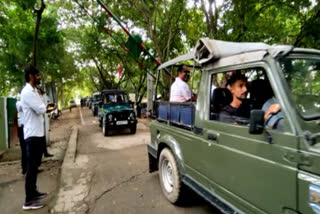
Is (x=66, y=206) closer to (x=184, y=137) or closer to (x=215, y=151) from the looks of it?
(x=184, y=137)

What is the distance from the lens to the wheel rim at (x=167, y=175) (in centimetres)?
387

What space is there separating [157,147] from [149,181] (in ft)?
2.96

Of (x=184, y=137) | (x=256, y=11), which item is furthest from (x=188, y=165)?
(x=256, y=11)

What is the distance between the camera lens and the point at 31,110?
3.69 meters

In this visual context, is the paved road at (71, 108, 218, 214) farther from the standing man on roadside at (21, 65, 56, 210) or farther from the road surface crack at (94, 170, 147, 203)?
the standing man on roadside at (21, 65, 56, 210)

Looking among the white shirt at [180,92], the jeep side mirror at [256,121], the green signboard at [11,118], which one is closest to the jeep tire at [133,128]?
the green signboard at [11,118]

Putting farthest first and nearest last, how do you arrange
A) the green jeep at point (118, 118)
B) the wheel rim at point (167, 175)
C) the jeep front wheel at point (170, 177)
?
the green jeep at point (118, 118) → the wheel rim at point (167, 175) → the jeep front wheel at point (170, 177)

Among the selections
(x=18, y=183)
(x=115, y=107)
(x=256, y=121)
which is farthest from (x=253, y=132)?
(x=115, y=107)

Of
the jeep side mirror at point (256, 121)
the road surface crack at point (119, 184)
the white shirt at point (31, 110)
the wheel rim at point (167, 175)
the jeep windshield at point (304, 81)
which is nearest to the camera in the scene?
the jeep side mirror at point (256, 121)

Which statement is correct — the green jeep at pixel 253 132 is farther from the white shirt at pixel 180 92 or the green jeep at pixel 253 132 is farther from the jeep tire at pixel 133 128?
the jeep tire at pixel 133 128

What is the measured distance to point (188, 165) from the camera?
10.5ft

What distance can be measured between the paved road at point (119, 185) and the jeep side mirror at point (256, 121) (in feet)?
6.57

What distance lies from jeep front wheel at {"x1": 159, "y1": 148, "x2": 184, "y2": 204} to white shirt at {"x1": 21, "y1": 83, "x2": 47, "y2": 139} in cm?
195

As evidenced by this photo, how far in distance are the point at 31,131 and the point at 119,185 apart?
186 centimetres
